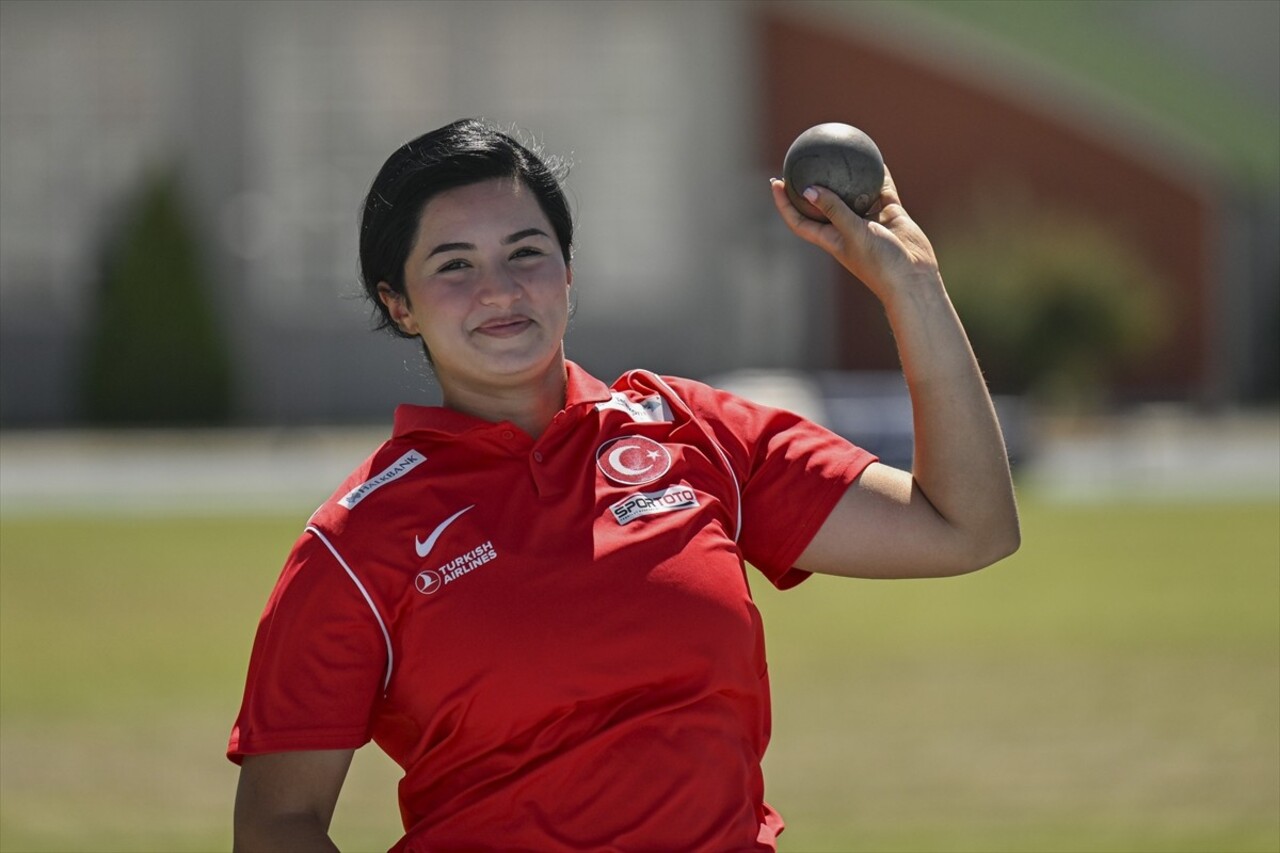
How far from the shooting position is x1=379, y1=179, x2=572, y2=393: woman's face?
3.37 m

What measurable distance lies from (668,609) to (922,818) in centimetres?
466

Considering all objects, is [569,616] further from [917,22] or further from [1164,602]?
[917,22]

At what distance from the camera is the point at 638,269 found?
3362cm

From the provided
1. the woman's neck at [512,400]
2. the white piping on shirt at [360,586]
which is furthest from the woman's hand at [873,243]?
the white piping on shirt at [360,586]

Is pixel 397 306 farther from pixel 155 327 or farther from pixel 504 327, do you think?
pixel 155 327

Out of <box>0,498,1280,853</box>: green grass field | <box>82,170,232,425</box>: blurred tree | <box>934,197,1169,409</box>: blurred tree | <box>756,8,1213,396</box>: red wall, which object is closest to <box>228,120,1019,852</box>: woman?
<box>0,498,1280,853</box>: green grass field

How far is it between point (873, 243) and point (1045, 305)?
89.1ft

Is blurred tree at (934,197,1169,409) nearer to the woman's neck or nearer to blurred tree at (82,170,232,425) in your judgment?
blurred tree at (82,170,232,425)

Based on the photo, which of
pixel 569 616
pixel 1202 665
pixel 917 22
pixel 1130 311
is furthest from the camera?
pixel 917 22

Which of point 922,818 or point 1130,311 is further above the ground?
point 1130,311

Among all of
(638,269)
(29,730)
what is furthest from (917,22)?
(29,730)

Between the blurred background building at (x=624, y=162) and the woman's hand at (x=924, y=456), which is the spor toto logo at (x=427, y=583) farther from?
the blurred background building at (x=624, y=162)

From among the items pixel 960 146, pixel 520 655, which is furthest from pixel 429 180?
pixel 960 146

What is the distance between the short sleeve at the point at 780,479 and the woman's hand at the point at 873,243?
11.3 inches
